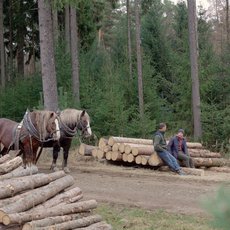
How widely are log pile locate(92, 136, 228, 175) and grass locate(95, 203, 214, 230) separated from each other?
5992mm

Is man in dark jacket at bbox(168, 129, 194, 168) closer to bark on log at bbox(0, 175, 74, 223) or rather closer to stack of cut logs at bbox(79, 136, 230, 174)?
stack of cut logs at bbox(79, 136, 230, 174)

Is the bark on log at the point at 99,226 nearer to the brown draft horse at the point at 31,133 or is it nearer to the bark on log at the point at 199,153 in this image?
the brown draft horse at the point at 31,133

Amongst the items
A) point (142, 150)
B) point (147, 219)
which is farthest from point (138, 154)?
point (147, 219)

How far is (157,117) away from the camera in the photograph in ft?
88.1

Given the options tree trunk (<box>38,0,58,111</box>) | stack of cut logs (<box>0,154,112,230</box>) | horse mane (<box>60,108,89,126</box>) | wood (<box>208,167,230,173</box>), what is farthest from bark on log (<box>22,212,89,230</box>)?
tree trunk (<box>38,0,58,111</box>)

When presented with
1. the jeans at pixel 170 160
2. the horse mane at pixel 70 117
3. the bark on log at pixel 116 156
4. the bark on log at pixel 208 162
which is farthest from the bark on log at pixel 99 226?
the bark on log at pixel 208 162

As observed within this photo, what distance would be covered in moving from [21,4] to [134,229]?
2859 centimetres

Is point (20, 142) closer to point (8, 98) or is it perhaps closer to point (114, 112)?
point (114, 112)

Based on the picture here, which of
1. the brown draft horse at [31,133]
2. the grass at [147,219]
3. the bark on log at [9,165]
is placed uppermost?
the brown draft horse at [31,133]

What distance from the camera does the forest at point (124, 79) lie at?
21269 mm

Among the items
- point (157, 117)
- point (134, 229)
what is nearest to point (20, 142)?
point (134, 229)

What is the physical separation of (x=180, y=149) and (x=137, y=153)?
1.40 m

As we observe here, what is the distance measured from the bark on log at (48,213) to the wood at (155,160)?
7188 millimetres

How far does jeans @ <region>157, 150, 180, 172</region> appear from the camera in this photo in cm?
1470
